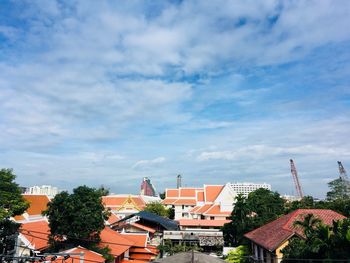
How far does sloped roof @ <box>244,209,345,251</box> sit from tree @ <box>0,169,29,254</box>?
1498 cm

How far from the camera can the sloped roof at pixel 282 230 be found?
1897 centimetres

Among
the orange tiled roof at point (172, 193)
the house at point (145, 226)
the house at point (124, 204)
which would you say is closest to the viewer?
the house at point (145, 226)

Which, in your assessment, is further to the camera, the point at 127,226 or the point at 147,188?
the point at 147,188

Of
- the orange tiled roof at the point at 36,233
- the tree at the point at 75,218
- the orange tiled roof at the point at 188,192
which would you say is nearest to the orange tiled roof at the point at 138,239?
the tree at the point at 75,218

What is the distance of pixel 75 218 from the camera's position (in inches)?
827

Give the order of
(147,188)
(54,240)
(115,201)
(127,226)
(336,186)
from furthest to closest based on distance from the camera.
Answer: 1. (147,188)
2. (115,201)
3. (336,186)
4. (127,226)
5. (54,240)

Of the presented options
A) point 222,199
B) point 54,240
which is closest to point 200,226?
point 222,199

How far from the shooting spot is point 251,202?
30.3 metres

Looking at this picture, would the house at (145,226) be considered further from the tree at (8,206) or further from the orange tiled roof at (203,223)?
the tree at (8,206)

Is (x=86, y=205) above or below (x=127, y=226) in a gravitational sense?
above

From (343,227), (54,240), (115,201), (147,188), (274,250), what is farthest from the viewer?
(147,188)

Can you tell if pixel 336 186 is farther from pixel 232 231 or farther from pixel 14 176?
pixel 14 176

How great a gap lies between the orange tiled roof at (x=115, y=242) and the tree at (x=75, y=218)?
6.84ft

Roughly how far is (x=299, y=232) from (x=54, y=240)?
52.8 ft
